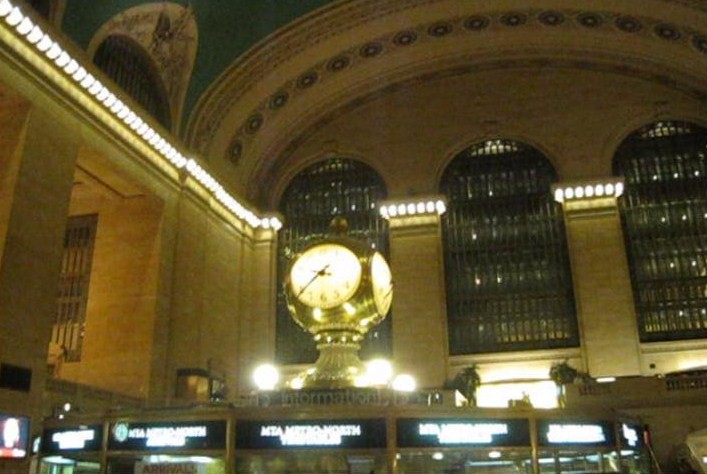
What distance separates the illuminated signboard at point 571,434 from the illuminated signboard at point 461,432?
0.29ft

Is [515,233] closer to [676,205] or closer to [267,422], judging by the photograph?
[676,205]

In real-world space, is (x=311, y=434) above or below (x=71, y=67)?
below

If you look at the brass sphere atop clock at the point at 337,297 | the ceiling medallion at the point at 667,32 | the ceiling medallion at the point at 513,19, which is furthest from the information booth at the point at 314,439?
the ceiling medallion at the point at 667,32

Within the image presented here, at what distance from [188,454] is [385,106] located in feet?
64.9

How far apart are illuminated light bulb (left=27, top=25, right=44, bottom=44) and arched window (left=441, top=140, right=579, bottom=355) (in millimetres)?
12224

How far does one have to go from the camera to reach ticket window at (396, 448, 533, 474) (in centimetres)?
357

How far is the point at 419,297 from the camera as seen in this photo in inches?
785

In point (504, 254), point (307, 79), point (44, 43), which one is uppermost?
point (307, 79)

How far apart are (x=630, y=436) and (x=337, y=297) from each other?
197 cm

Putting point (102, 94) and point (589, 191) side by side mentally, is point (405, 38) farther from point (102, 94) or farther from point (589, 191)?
point (102, 94)

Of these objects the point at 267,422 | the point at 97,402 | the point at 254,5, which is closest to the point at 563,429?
the point at 267,422

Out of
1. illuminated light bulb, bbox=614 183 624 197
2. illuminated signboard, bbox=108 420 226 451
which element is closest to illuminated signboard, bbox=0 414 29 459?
illuminated signboard, bbox=108 420 226 451

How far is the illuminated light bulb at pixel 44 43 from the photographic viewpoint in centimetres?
1262

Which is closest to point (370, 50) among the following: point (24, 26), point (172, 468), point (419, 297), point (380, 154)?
point (380, 154)
